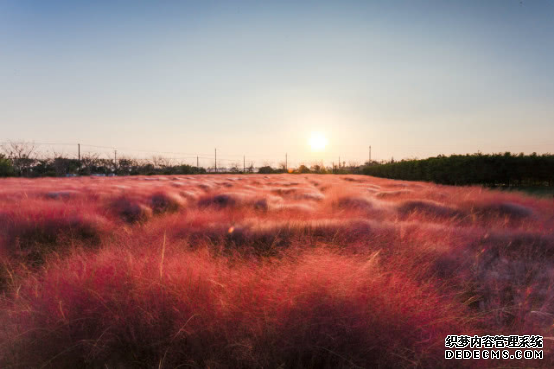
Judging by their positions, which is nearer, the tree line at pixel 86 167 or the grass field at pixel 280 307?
the grass field at pixel 280 307

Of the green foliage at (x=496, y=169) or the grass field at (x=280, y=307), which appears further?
the green foliage at (x=496, y=169)

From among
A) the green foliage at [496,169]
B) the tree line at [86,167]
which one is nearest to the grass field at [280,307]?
the green foliage at [496,169]

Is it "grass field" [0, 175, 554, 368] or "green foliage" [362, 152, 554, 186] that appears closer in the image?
"grass field" [0, 175, 554, 368]

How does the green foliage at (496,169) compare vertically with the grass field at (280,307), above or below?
above

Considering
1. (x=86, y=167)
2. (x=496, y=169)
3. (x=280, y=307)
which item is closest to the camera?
(x=280, y=307)

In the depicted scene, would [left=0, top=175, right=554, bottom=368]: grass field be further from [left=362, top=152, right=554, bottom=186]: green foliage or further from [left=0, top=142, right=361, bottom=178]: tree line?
[left=0, top=142, right=361, bottom=178]: tree line

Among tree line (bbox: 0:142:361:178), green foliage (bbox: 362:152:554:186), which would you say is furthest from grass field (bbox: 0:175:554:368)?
tree line (bbox: 0:142:361:178)

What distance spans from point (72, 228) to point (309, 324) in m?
3.21

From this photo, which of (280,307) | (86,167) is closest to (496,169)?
(280,307)

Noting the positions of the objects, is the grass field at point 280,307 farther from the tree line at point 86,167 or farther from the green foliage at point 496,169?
the tree line at point 86,167

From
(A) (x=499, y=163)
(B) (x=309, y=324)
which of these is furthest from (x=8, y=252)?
(A) (x=499, y=163)

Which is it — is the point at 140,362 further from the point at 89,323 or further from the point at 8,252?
the point at 8,252

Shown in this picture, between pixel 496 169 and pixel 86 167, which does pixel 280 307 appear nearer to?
pixel 496 169

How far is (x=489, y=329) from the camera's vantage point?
1.31 meters
